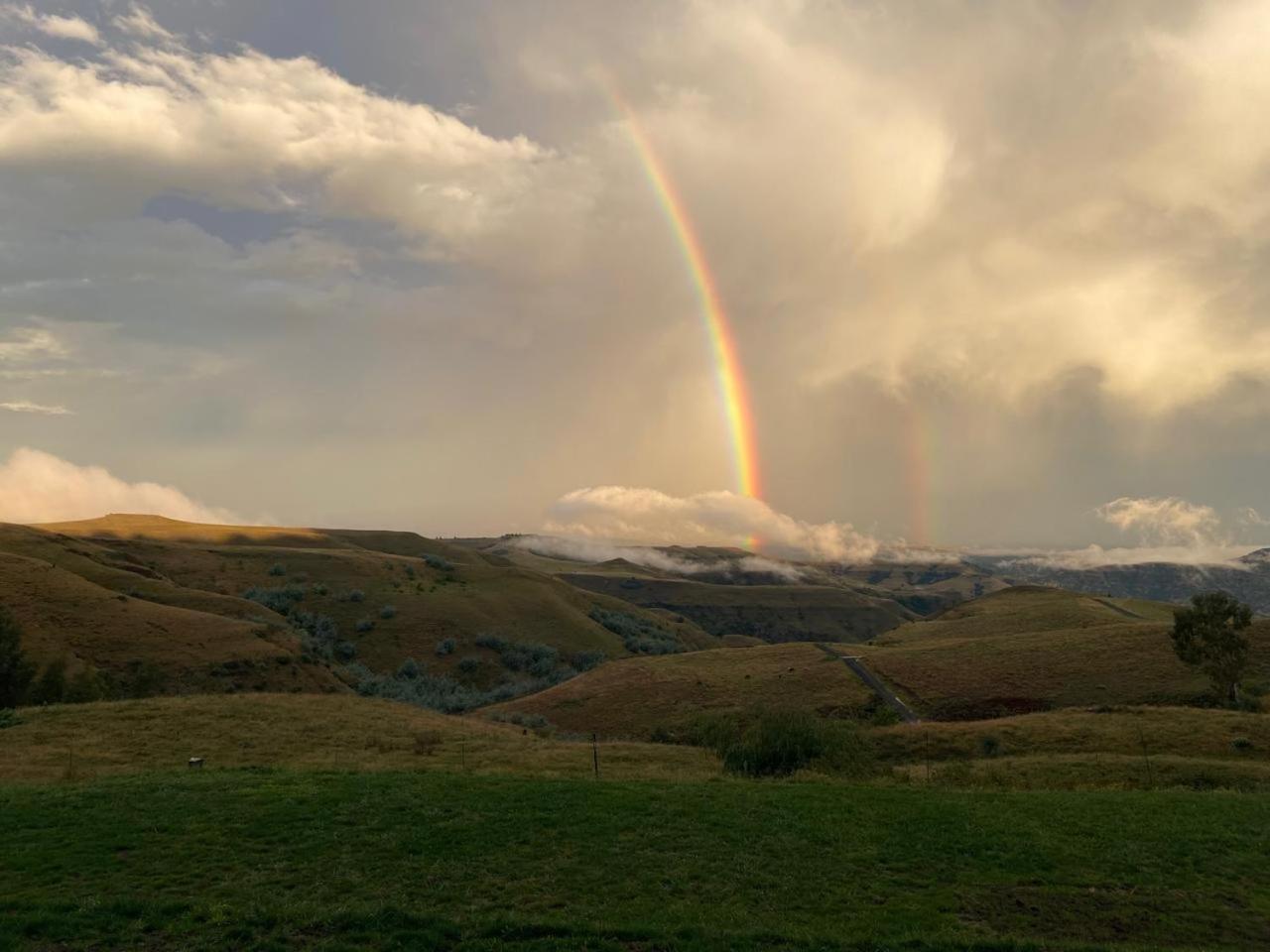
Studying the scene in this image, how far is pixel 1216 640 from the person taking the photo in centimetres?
6225

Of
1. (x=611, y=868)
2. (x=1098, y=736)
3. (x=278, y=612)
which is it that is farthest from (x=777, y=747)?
(x=278, y=612)

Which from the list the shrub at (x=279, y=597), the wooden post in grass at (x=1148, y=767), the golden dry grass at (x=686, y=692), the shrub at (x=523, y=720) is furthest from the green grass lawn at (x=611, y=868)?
the shrub at (x=279, y=597)

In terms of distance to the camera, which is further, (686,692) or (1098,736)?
(686,692)

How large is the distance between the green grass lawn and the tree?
1425 inches

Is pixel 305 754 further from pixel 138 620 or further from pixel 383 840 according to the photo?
pixel 138 620

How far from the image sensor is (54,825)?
67.5 feet

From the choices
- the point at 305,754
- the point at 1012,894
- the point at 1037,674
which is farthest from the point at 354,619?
the point at 1012,894

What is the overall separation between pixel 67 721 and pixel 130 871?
1185 inches

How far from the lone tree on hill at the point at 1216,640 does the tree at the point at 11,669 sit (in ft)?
297

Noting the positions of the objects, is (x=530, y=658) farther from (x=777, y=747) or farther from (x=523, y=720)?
(x=777, y=747)

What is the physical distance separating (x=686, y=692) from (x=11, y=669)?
5863cm

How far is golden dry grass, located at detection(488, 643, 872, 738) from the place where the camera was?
7275 centimetres

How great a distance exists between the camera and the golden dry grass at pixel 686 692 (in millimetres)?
72750

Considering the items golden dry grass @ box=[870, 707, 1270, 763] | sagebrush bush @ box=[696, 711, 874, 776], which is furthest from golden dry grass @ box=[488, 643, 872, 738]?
sagebrush bush @ box=[696, 711, 874, 776]
